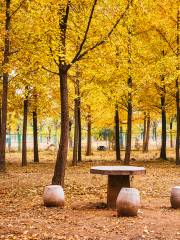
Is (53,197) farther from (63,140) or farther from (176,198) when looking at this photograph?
(63,140)

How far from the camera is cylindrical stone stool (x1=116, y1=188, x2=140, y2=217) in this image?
33.6ft

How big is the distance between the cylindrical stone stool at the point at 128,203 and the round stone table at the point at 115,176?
114cm

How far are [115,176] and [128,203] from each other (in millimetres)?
2100

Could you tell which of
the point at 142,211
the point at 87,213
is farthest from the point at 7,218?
the point at 142,211

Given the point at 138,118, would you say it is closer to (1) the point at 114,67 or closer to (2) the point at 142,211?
(1) the point at 114,67

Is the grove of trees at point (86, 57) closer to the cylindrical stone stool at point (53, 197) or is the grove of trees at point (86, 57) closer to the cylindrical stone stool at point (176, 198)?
the cylindrical stone stool at point (53, 197)

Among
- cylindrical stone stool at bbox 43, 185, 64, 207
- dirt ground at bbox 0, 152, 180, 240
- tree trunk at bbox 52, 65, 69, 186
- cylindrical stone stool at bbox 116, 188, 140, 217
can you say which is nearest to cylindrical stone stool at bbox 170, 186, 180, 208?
dirt ground at bbox 0, 152, 180, 240

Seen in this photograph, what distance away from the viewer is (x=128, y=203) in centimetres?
1023

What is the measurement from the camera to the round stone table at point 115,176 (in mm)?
11469

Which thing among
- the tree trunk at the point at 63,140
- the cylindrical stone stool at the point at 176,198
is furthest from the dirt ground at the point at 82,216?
the tree trunk at the point at 63,140

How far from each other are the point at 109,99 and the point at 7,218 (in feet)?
50.9

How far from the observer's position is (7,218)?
1020cm

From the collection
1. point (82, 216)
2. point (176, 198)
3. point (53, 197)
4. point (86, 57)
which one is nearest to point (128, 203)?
point (82, 216)

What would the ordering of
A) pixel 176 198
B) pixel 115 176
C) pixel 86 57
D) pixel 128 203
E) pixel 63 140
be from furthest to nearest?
pixel 86 57, pixel 63 140, pixel 115 176, pixel 176 198, pixel 128 203
